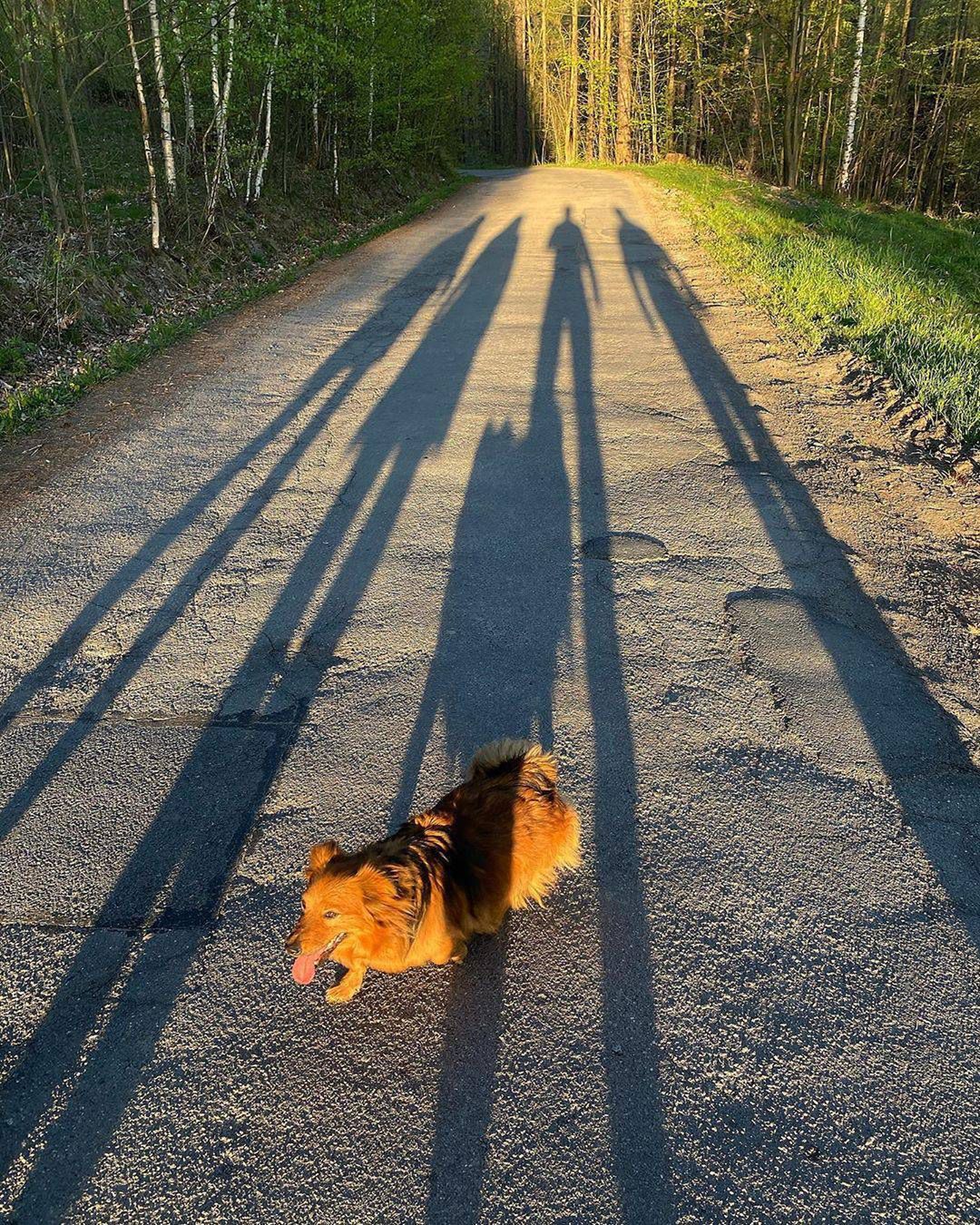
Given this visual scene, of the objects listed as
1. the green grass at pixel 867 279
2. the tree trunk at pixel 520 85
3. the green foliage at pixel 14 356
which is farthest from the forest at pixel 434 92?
Answer: the green grass at pixel 867 279

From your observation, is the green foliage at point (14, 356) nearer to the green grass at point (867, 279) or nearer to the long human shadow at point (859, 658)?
the long human shadow at point (859, 658)

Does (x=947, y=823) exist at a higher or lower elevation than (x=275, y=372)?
lower

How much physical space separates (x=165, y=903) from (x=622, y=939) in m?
1.57

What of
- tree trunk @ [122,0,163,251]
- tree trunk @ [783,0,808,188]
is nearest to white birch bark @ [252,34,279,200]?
tree trunk @ [122,0,163,251]

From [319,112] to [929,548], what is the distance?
71.1 ft

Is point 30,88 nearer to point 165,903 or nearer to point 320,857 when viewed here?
point 165,903

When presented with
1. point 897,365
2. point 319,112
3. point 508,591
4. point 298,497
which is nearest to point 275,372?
point 298,497

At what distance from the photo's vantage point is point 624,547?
17.4 feet

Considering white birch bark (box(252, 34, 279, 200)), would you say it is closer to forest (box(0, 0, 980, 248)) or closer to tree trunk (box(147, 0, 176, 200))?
forest (box(0, 0, 980, 248))

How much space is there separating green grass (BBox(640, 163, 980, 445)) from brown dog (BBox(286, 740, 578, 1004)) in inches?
213

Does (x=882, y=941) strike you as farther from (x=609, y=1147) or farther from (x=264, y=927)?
(x=264, y=927)

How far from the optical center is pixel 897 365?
25.7 feet

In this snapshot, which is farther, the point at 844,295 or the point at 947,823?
the point at 844,295

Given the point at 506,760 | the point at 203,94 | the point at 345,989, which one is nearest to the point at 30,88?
the point at 203,94
